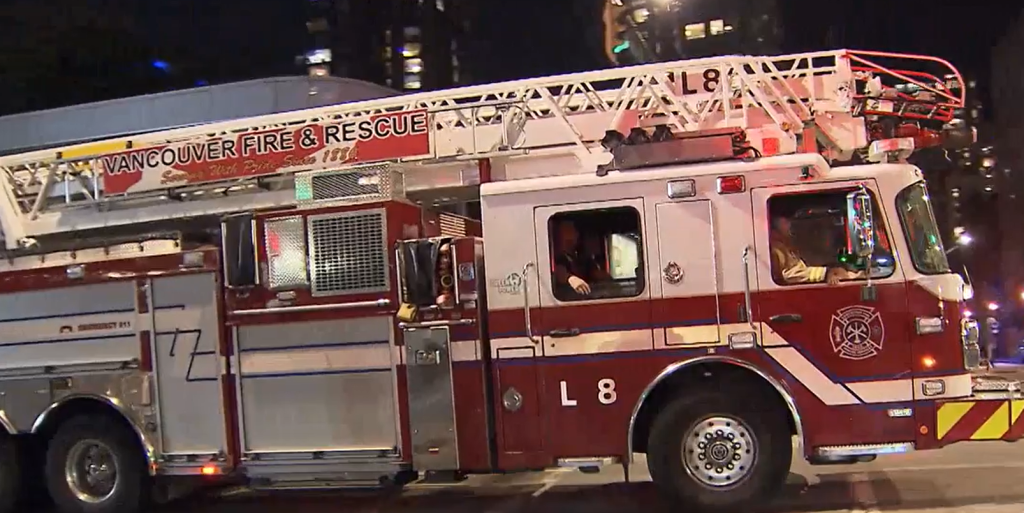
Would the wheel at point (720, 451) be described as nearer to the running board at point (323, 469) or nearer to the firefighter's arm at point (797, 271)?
the firefighter's arm at point (797, 271)

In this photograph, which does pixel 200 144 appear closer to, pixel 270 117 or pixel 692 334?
pixel 270 117

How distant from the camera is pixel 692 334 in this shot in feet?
20.7

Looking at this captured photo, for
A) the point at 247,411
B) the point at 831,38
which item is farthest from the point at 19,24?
the point at 831,38

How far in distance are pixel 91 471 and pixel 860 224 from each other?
6.66 metres

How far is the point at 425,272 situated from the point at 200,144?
2.73 m

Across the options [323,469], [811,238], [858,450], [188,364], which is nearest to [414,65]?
[188,364]

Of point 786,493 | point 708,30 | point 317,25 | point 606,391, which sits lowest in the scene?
point 786,493

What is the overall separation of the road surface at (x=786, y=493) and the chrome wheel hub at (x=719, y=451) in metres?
0.61

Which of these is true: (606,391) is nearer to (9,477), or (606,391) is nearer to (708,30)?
(9,477)

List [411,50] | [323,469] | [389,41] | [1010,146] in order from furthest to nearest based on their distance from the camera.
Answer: [411,50] → [389,41] → [1010,146] → [323,469]

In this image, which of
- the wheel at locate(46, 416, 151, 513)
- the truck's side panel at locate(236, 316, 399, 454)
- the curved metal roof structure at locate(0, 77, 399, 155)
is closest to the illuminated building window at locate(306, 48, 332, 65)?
the curved metal roof structure at locate(0, 77, 399, 155)

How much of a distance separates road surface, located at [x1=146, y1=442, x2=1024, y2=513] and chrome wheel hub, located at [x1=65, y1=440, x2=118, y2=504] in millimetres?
625

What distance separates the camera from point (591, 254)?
661 cm

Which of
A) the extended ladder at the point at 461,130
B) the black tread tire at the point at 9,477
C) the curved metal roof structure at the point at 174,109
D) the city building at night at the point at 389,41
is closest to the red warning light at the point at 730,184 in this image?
the extended ladder at the point at 461,130
